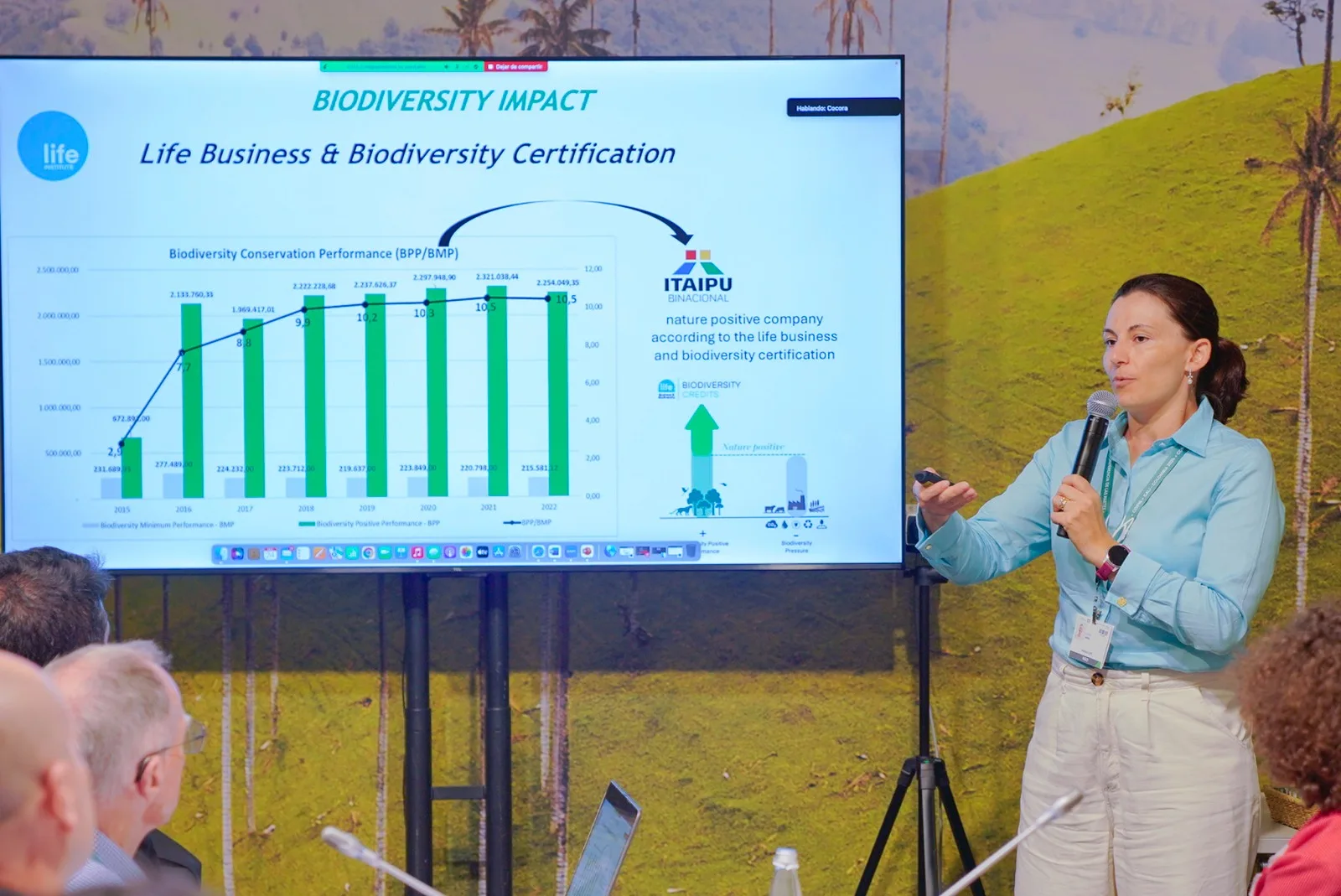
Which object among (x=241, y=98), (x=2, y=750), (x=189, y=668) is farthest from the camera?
(x=189, y=668)

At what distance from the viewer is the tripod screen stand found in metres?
2.90

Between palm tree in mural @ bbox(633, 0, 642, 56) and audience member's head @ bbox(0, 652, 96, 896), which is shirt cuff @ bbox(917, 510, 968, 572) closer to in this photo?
palm tree in mural @ bbox(633, 0, 642, 56)

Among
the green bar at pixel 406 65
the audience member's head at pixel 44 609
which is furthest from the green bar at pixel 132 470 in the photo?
the green bar at pixel 406 65

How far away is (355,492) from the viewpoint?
292cm

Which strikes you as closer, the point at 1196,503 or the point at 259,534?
the point at 1196,503

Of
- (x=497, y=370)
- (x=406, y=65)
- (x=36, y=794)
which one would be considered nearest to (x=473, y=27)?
(x=406, y=65)

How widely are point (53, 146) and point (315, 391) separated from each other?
824 millimetres

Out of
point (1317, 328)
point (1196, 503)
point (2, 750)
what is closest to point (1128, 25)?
point (1317, 328)

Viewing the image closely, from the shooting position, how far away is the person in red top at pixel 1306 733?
1.48 m

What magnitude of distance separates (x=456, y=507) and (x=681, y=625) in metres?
0.70

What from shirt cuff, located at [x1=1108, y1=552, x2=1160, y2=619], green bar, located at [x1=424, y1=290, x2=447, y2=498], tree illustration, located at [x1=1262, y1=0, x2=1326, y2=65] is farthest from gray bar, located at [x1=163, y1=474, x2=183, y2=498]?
tree illustration, located at [x1=1262, y1=0, x2=1326, y2=65]

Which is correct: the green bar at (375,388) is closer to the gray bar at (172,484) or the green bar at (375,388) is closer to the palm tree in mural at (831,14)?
the gray bar at (172,484)

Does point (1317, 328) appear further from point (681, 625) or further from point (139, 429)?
point (139, 429)

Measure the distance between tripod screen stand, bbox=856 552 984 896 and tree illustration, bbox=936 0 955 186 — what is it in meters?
1.02
